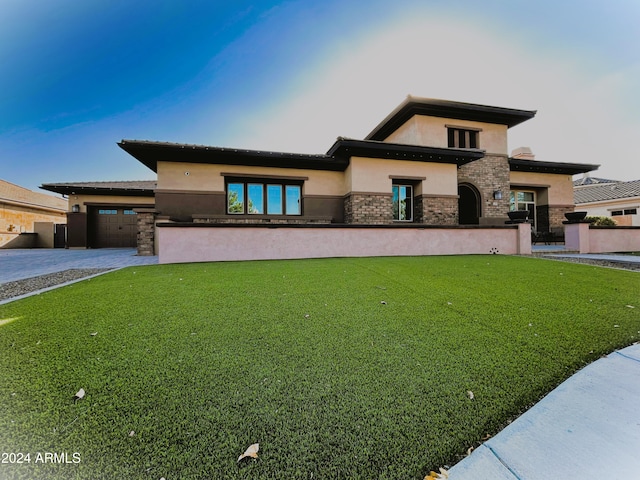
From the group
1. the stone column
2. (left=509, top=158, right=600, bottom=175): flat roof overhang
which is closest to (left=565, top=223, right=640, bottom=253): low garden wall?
(left=509, top=158, right=600, bottom=175): flat roof overhang

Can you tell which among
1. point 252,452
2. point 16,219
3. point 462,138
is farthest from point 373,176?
point 16,219

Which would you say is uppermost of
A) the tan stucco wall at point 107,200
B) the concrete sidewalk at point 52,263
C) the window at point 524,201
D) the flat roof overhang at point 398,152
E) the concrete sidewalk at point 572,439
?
the flat roof overhang at point 398,152

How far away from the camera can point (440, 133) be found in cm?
1250

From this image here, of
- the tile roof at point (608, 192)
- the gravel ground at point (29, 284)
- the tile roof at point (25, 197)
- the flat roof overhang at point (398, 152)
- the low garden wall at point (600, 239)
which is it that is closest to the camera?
the gravel ground at point (29, 284)

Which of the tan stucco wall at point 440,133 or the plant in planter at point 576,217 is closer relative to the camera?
the plant in planter at point 576,217

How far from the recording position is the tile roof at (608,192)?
19375mm

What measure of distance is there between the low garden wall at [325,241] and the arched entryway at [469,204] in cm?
332

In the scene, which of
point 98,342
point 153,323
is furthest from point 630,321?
point 98,342

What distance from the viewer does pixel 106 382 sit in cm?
177

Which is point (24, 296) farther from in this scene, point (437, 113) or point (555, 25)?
point (555, 25)

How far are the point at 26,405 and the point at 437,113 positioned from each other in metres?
15.0

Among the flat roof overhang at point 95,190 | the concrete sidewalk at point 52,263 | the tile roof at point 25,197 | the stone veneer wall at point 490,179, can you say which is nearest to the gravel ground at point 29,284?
the concrete sidewalk at point 52,263

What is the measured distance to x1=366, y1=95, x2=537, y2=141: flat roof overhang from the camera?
11867mm

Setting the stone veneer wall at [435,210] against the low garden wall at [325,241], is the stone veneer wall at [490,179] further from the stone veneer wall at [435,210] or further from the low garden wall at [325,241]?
the low garden wall at [325,241]
